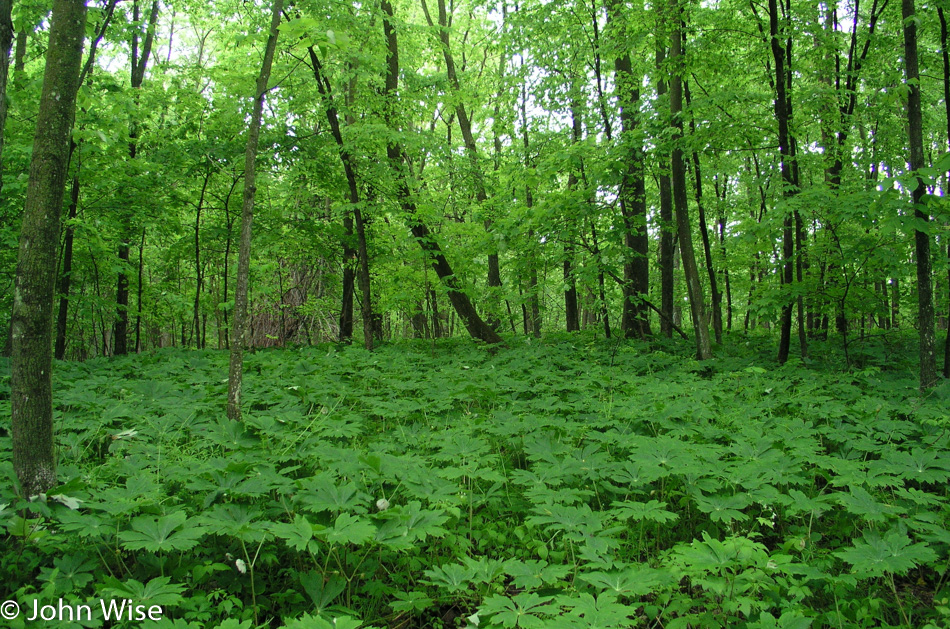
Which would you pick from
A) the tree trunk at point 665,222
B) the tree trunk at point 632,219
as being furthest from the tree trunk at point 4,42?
the tree trunk at point 665,222

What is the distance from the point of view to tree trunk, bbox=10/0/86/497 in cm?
250

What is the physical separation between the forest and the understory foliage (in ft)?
0.08

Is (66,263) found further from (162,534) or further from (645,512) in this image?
(645,512)

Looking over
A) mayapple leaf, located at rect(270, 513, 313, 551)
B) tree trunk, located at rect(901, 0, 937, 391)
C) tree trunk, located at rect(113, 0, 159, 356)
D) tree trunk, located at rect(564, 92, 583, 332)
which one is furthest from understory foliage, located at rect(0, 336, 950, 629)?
tree trunk, located at rect(113, 0, 159, 356)

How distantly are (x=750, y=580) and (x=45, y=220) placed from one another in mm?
3794

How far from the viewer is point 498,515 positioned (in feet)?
9.31

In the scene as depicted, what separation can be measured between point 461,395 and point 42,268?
325 cm

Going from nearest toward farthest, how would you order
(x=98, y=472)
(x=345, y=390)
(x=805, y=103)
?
(x=98, y=472) → (x=345, y=390) → (x=805, y=103)

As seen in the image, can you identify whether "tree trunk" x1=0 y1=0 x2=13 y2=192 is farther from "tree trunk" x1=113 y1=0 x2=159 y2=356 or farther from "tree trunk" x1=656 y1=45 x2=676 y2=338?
"tree trunk" x1=656 y1=45 x2=676 y2=338

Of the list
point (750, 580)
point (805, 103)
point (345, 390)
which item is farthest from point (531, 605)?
point (805, 103)

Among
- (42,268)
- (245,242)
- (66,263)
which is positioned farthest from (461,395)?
(66,263)

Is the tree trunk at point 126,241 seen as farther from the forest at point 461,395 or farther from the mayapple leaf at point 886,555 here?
the mayapple leaf at point 886,555

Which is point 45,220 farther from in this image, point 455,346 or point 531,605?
point 455,346

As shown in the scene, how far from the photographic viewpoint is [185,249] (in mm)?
9797
